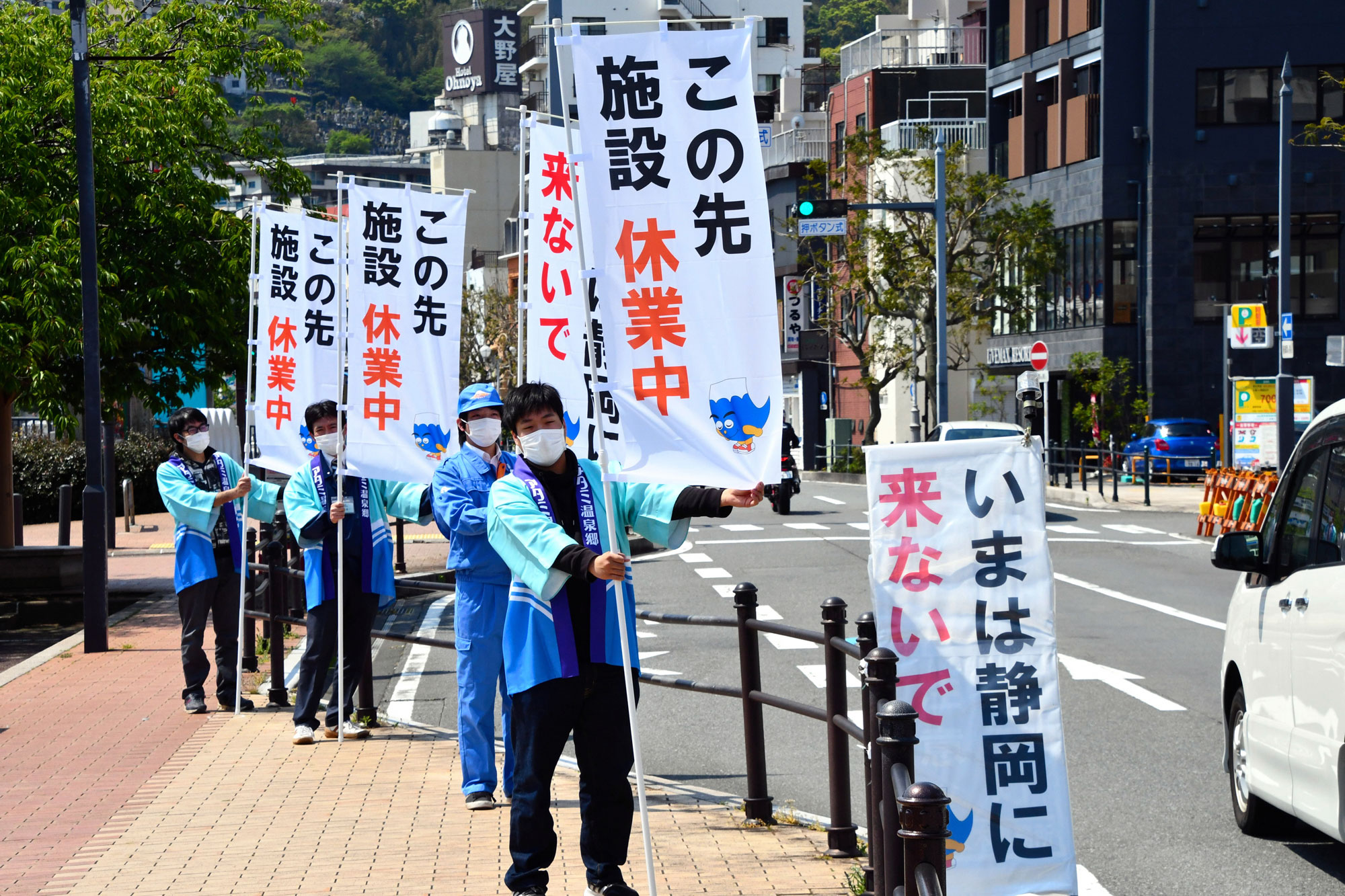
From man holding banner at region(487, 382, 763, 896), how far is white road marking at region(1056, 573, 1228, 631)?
29.6 ft

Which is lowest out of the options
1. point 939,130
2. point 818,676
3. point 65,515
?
point 818,676

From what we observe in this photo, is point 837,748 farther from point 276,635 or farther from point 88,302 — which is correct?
point 88,302

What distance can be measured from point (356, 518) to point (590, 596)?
160 inches

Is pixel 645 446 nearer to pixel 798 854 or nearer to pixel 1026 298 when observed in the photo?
pixel 798 854

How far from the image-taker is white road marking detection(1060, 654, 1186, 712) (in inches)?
399

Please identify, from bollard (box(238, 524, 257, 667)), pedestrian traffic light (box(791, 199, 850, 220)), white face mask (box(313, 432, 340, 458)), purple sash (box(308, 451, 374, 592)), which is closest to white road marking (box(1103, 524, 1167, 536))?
pedestrian traffic light (box(791, 199, 850, 220))

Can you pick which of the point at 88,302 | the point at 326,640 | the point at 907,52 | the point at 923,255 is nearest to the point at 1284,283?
the point at 923,255

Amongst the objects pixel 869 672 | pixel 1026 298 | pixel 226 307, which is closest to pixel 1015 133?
pixel 1026 298

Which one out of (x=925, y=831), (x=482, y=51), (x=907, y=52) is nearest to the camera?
(x=925, y=831)

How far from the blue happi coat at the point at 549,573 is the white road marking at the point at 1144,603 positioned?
29.5ft

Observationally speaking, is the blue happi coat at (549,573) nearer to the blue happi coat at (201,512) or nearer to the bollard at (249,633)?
the blue happi coat at (201,512)

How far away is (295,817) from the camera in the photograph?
7.20 meters

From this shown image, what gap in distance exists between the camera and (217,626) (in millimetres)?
10414

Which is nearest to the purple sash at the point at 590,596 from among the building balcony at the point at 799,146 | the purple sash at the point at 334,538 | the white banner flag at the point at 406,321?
the purple sash at the point at 334,538
